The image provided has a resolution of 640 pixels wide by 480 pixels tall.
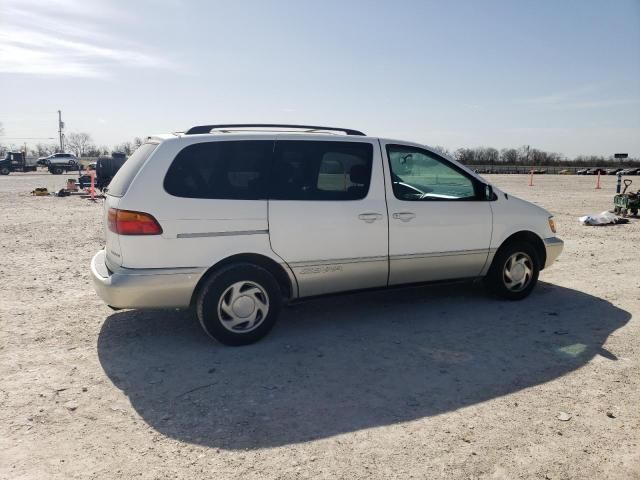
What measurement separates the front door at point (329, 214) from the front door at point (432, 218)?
167 millimetres

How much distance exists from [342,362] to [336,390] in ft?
1.63

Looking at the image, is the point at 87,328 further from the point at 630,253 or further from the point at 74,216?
the point at 74,216

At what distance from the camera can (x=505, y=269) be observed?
5.55 meters

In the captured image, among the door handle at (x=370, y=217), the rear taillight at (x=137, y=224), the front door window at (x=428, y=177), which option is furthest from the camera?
the front door window at (x=428, y=177)

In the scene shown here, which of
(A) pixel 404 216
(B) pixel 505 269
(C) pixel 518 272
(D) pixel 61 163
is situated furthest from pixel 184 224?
(D) pixel 61 163

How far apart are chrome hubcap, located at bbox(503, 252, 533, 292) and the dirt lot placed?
0.22 meters

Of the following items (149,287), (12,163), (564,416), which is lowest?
(564,416)

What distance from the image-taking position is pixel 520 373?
3789 mm

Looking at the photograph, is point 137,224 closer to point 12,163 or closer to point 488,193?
point 488,193

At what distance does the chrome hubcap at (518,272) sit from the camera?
5.56m

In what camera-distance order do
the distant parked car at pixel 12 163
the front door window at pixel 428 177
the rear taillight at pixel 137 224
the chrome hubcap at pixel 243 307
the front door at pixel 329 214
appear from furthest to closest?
the distant parked car at pixel 12 163 < the front door window at pixel 428 177 < the front door at pixel 329 214 < the chrome hubcap at pixel 243 307 < the rear taillight at pixel 137 224

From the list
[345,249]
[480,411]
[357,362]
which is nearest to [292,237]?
[345,249]

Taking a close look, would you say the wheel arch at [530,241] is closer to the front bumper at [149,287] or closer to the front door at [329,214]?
the front door at [329,214]

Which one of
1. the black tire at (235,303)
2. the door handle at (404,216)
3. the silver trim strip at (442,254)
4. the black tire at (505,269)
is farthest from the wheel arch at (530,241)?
the black tire at (235,303)
